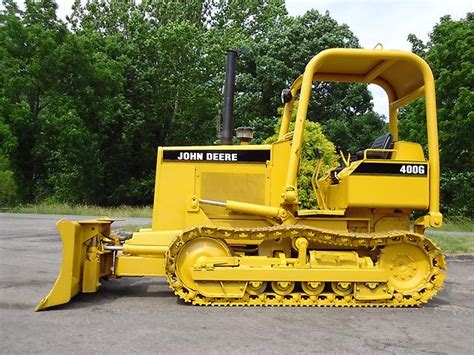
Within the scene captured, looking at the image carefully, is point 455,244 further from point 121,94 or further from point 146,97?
point 146,97

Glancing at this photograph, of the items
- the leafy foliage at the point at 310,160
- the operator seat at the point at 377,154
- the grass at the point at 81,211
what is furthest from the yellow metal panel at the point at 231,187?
the grass at the point at 81,211

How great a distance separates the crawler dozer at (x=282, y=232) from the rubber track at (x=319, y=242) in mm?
13

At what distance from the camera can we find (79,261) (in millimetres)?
6441

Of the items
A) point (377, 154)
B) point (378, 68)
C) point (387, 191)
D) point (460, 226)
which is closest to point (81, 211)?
point (460, 226)

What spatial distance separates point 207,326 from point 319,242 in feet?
6.45

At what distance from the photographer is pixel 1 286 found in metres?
7.46

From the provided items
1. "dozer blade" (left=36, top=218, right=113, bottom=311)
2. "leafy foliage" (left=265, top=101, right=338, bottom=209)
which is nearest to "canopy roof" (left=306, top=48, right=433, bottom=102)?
"dozer blade" (left=36, top=218, right=113, bottom=311)

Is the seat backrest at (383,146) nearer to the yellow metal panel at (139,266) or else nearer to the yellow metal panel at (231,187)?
the yellow metal panel at (231,187)

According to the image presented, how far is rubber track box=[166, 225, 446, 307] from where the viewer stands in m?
6.29

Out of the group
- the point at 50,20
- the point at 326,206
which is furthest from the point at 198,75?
the point at 326,206

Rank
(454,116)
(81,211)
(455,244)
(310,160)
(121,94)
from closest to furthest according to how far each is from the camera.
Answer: (455,244) < (310,160) < (454,116) < (81,211) < (121,94)

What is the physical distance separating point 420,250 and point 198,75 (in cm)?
2643

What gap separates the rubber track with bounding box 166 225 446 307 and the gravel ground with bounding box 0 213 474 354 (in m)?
0.14

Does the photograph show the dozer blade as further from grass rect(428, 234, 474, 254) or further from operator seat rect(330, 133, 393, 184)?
grass rect(428, 234, 474, 254)
